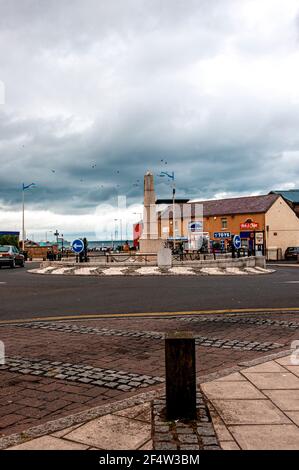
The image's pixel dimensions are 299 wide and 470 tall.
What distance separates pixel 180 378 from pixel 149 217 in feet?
83.0

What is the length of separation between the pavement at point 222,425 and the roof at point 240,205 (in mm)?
53043

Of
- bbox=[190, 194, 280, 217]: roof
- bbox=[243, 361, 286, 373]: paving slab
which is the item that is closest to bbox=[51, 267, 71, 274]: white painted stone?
bbox=[243, 361, 286, 373]: paving slab

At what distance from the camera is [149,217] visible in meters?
28.7

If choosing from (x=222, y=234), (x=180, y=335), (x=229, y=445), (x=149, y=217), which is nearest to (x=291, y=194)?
(x=222, y=234)

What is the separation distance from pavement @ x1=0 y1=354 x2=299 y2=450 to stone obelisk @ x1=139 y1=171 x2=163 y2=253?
24.5 m

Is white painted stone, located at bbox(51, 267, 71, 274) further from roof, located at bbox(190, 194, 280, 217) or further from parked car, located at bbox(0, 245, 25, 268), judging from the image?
roof, located at bbox(190, 194, 280, 217)

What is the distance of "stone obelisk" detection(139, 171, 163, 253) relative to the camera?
2878cm

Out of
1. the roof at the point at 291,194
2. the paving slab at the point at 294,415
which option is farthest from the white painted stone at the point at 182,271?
the roof at the point at 291,194

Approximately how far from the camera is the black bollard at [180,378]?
3.47 metres

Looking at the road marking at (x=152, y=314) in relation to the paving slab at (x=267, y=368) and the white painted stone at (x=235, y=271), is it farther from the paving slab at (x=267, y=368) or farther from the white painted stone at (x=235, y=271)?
the white painted stone at (x=235, y=271)

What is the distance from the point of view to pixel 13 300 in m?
11.9

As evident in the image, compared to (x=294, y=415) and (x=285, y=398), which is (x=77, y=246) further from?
(x=294, y=415)

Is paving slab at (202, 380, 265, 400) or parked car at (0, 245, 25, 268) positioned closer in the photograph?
paving slab at (202, 380, 265, 400)
